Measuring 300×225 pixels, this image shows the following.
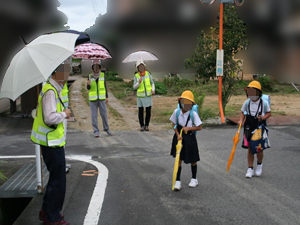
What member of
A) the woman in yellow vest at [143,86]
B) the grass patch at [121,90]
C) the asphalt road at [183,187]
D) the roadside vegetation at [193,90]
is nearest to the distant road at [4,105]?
the asphalt road at [183,187]

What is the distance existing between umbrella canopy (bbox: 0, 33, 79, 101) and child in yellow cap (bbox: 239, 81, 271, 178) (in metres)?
3.15

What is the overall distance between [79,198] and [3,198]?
1093 millimetres

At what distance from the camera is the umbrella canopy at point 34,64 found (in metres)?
3.75

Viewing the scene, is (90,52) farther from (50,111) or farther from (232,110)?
(232,110)

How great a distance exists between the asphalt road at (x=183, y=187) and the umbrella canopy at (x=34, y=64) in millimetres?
1725

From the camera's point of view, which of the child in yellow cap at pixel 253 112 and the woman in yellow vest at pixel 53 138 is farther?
the child in yellow cap at pixel 253 112

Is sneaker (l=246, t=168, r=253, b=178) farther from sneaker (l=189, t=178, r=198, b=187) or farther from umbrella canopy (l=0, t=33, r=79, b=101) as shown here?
umbrella canopy (l=0, t=33, r=79, b=101)

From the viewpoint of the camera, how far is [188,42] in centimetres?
2155

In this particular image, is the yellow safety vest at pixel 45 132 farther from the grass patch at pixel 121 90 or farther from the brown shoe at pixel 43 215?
the grass patch at pixel 121 90

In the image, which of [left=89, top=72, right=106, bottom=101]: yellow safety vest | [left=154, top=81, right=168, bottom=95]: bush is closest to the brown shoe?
[left=89, top=72, right=106, bottom=101]: yellow safety vest

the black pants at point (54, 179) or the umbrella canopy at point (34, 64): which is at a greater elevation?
the umbrella canopy at point (34, 64)

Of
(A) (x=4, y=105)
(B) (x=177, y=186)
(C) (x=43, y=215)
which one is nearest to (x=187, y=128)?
(B) (x=177, y=186)

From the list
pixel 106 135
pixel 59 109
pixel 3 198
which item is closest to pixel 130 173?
pixel 3 198

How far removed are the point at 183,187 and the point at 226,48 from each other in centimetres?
671
